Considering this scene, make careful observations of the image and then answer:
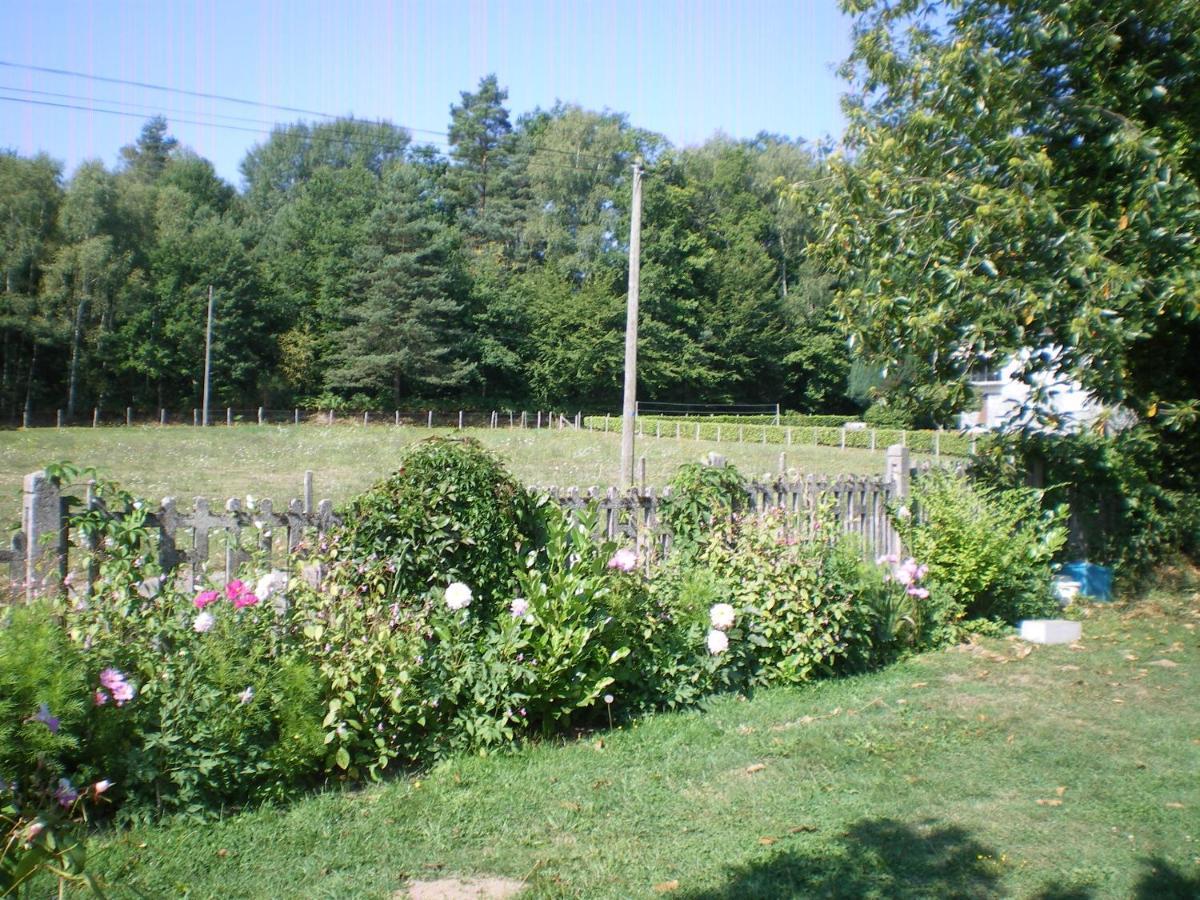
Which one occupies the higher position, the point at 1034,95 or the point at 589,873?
the point at 1034,95

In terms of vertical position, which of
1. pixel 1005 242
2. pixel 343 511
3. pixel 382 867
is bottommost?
pixel 382 867

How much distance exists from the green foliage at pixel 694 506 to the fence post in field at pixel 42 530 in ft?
12.5

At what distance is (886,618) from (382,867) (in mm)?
4652

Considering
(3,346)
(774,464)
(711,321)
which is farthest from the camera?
(711,321)

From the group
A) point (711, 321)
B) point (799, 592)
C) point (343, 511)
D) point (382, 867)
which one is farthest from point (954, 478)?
point (711, 321)

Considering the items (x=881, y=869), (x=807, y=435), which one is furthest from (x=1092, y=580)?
(x=807, y=435)

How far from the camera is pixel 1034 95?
Answer: 984cm

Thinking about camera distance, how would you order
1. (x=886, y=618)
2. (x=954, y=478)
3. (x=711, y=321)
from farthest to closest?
(x=711, y=321)
(x=954, y=478)
(x=886, y=618)

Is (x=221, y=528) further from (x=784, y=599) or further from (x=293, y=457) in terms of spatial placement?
(x=293, y=457)

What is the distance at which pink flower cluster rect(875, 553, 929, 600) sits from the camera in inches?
288

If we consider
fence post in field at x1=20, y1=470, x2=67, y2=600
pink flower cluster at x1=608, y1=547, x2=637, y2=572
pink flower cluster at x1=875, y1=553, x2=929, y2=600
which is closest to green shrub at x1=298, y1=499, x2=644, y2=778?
pink flower cluster at x1=608, y1=547, x2=637, y2=572

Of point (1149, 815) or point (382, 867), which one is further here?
point (1149, 815)

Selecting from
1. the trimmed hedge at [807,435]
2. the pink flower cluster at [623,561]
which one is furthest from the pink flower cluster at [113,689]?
the trimmed hedge at [807,435]

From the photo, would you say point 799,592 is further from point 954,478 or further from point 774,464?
point 774,464
